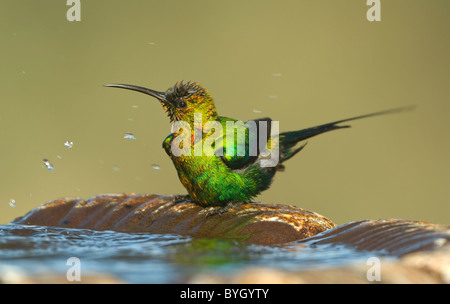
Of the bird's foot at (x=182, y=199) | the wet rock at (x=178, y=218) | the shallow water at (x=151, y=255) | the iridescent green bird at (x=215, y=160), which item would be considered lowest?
the shallow water at (x=151, y=255)

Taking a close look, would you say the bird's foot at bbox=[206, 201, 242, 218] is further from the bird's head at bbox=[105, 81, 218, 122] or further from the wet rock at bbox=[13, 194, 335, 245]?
the bird's head at bbox=[105, 81, 218, 122]

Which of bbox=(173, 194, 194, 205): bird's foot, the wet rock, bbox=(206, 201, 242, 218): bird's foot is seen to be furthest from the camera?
bbox=(173, 194, 194, 205): bird's foot

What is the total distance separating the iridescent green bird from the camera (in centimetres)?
380

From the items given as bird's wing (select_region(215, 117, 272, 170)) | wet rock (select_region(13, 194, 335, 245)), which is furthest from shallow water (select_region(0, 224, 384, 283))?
bird's wing (select_region(215, 117, 272, 170))

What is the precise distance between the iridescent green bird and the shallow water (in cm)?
60

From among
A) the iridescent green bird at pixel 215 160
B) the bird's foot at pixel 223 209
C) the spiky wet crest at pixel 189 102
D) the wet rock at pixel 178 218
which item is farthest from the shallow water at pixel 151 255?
the spiky wet crest at pixel 189 102

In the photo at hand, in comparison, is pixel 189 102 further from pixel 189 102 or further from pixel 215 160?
pixel 215 160

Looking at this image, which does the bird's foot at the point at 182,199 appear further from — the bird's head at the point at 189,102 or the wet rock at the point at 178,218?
the bird's head at the point at 189,102

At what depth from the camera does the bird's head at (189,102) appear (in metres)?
3.94

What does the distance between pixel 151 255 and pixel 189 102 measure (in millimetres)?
1699

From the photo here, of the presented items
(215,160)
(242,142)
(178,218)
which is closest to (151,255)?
(178,218)

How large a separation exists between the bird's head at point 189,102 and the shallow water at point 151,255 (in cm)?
96
